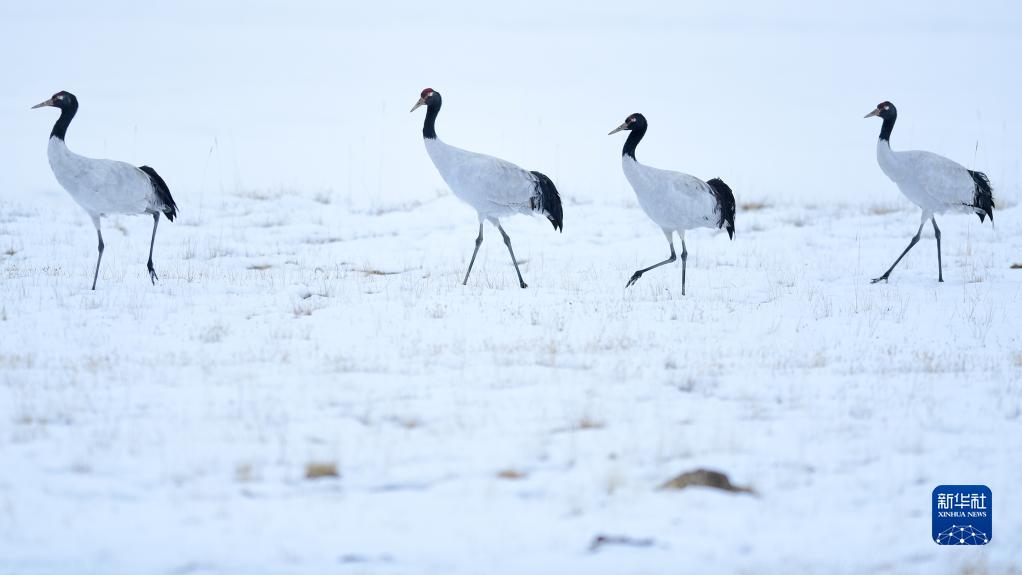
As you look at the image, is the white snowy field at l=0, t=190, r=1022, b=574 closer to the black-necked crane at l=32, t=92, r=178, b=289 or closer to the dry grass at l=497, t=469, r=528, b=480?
the dry grass at l=497, t=469, r=528, b=480

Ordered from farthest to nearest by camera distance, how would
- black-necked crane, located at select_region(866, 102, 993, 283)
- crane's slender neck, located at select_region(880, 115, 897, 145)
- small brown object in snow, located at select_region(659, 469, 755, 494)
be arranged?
crane's slender neck, located at select_region(880, 115, 897, 145), black-necked crane, located at select_region(866, 102, 993, 283), small brown object in snow, located at select_region(659, 469, 755, 494)

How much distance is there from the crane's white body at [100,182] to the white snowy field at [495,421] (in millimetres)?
811

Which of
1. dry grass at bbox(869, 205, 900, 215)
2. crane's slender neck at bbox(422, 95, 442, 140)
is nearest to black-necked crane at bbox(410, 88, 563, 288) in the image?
crane's slender neck at bbox(422, 95, 442, 140)

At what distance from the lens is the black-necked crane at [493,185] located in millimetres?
11258

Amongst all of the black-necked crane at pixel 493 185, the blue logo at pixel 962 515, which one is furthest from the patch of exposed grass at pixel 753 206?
the blue logo at pixel 962 515

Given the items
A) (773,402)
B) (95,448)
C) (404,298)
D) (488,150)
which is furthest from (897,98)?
(95,448)

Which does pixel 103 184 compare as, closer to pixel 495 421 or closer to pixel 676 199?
pixel 676 199

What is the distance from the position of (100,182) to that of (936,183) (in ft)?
28.3

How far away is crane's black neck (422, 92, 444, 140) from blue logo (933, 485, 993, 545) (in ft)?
24.9

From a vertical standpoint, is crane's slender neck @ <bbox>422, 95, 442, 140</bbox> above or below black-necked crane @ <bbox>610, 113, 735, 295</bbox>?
above

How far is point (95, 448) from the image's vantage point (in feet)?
17.9

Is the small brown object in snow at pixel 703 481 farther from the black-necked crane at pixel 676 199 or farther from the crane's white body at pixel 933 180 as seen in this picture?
the crane's white body at pixel 933 180

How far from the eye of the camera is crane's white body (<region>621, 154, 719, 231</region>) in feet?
35.5

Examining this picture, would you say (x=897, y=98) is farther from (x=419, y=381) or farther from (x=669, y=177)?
(x=419, y=381)
